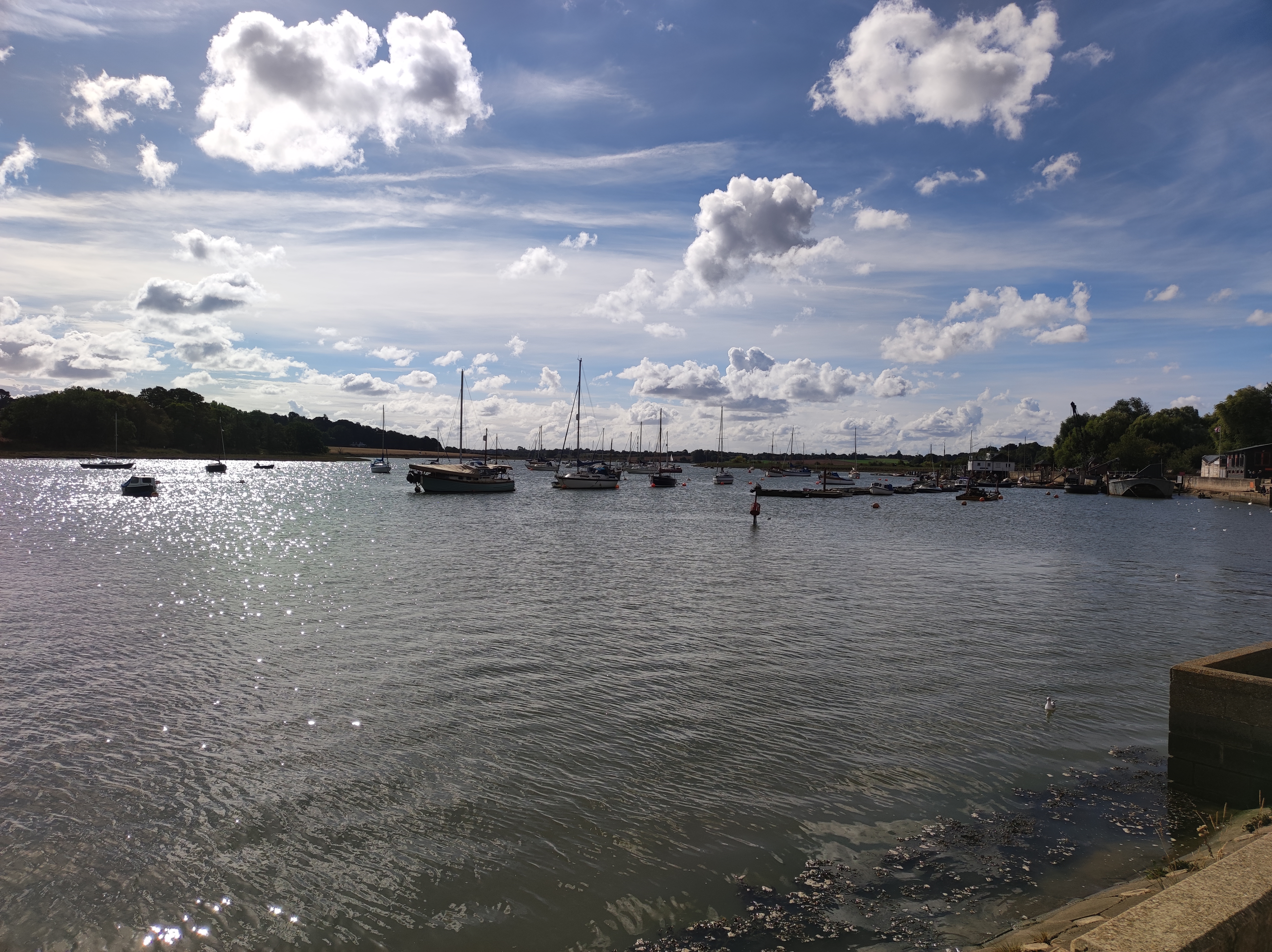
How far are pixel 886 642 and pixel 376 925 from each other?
15.8 meters

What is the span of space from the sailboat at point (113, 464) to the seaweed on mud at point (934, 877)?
172 meters

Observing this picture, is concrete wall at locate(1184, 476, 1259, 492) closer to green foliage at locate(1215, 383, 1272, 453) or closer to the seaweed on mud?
green foliage at locate(1215, 383, 1272, 453)

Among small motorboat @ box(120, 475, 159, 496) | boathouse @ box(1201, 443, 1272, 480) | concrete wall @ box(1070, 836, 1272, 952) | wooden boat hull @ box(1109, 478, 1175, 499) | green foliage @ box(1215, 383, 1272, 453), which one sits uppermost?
green foliage @ box(1215, 383, 1272, 453)

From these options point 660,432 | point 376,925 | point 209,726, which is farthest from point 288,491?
point 376,925

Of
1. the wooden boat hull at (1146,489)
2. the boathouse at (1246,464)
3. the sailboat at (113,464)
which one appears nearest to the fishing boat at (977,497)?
the wooden boat hull at (1146,489)

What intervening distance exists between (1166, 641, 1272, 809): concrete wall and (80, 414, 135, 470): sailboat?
571 ft

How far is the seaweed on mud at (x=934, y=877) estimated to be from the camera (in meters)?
7.35

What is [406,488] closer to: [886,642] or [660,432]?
[660,432]

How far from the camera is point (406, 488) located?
12000 cm

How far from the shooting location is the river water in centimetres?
801

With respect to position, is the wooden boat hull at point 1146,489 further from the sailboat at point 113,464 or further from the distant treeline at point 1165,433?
the sailboat at point 113,464

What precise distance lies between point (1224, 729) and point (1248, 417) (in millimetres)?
159288

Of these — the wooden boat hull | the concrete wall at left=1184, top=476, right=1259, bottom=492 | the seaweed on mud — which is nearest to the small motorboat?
the seaweed on mud

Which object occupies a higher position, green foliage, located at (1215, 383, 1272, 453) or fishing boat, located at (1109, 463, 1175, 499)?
green foliage, located at (1215, 383, 1272, 453)
